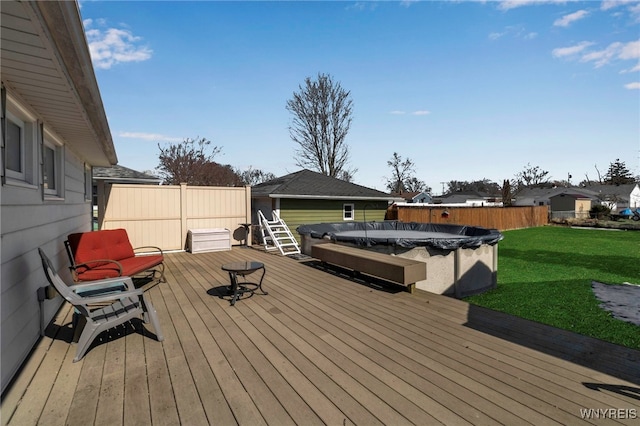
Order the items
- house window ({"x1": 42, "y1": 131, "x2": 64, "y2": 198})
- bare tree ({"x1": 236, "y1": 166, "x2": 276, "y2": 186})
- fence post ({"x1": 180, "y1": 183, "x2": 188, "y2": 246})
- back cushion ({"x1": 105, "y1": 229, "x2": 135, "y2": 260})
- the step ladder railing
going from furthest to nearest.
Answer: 1. bare tree ({"x1": 236, "y1": 166, "x2": 276, "y2": 186})
2. the step ladder railing
3. fence post ({"x1": 180, "y1": 183, "x2": 188, "y2": 246})
4. back cushion ({"x1": 105, "y1": 229, "x2": 135, "y2": 260})
5. house window ({"x1": 42, "y1": 131, "x2": 64, "y2": 198})

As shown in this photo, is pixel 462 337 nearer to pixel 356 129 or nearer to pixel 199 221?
pixel 199 221

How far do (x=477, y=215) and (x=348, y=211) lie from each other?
11.3 m

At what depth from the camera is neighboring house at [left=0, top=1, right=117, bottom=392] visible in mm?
1808

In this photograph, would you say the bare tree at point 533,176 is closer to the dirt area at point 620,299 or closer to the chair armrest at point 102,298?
the dirt area at point 620,299

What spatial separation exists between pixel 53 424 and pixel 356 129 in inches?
904

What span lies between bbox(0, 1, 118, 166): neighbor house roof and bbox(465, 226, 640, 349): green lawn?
294 inches

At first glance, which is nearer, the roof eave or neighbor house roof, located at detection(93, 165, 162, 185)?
neighbor house roof, located at detection(93, 165, 162, 185)

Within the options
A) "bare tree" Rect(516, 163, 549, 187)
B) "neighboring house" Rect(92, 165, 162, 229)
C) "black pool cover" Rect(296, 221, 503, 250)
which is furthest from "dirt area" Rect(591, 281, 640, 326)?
"bare tree" Rect(516, 163, 549, 187)

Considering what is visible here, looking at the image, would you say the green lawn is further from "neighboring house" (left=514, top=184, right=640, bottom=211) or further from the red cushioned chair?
"neighboring house" (left=514, top=184, right=640, bottom=211)

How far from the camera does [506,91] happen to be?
10.0 metres

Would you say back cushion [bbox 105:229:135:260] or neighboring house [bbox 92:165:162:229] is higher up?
neighboring house [bbox 92:165:162:229]

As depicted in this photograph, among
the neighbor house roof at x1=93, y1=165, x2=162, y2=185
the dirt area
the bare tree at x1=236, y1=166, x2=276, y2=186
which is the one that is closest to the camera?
the dirt area

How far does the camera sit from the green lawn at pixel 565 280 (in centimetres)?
551

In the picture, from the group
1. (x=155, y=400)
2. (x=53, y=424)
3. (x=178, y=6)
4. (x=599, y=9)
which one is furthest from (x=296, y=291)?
(x=599, y=9)
